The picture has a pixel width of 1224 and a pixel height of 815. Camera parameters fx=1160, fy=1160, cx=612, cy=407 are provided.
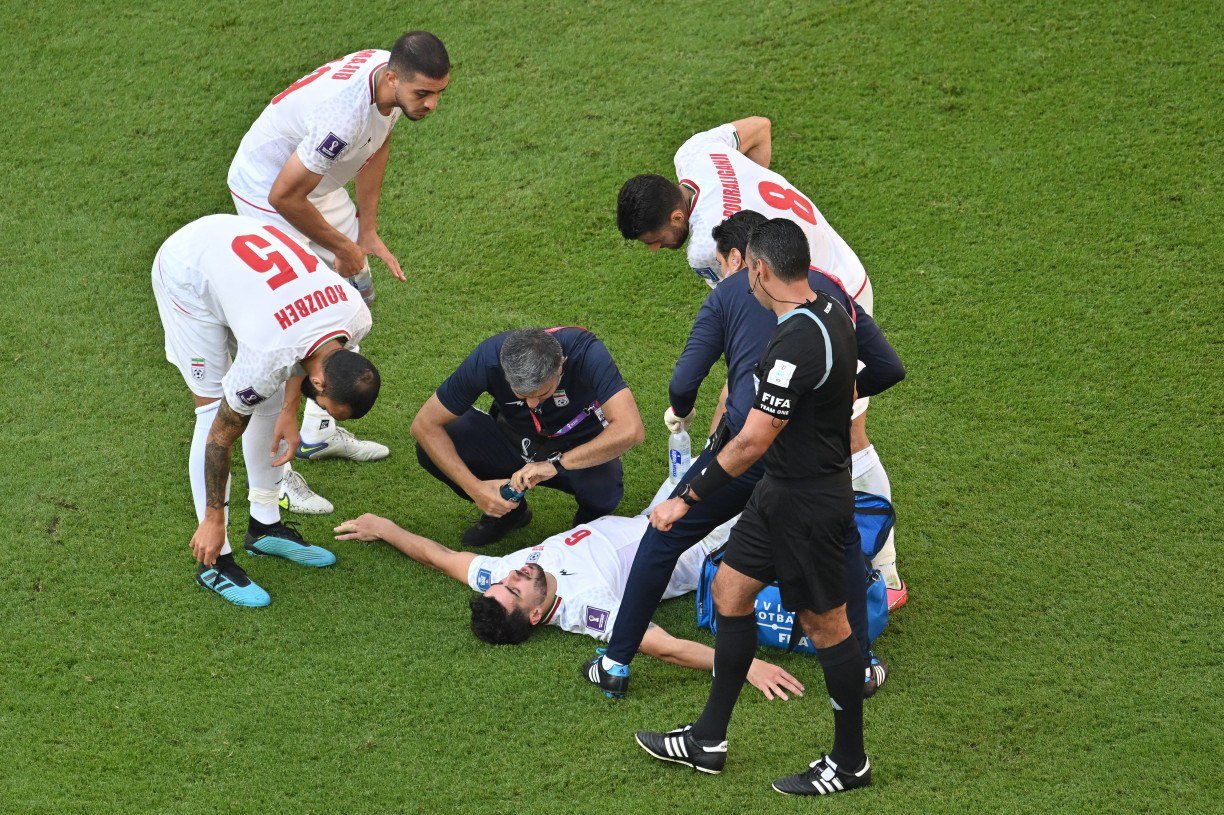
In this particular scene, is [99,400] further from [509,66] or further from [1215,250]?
[1215,250]

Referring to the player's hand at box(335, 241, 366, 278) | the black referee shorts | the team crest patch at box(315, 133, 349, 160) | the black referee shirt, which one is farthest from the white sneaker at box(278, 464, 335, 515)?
the black referee shirt

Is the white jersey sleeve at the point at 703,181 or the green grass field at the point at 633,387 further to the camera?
the white jersey sleeve at the point at 703,181

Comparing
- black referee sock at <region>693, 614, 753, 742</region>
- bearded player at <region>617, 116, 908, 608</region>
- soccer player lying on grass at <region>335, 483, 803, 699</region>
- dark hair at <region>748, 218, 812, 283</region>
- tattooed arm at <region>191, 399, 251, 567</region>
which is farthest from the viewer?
bearded player at <region>617, 116, 908, 608</region>

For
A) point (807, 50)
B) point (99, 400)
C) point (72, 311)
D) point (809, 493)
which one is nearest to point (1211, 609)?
point (809, 493)

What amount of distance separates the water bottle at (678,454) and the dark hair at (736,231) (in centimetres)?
103

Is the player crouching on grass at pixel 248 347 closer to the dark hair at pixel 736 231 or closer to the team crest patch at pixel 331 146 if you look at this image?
the team crest patch at pixel 331 146

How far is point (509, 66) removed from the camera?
771 cm

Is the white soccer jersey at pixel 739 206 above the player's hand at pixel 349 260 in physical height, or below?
above

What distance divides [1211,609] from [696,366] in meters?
2.29

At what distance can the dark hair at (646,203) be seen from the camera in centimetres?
440

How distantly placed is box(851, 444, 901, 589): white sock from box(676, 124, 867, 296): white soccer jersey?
2.20 feet

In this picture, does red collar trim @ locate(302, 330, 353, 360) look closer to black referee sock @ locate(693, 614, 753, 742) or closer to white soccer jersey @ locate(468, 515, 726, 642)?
white soccer jersey @ locate(468, 515, 726, 642)

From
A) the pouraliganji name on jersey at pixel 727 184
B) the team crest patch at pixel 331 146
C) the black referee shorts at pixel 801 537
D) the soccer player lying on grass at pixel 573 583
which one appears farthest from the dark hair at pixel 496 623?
the team crest patch at pixel 331 146

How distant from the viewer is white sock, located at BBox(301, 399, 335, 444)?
17.9 ft
